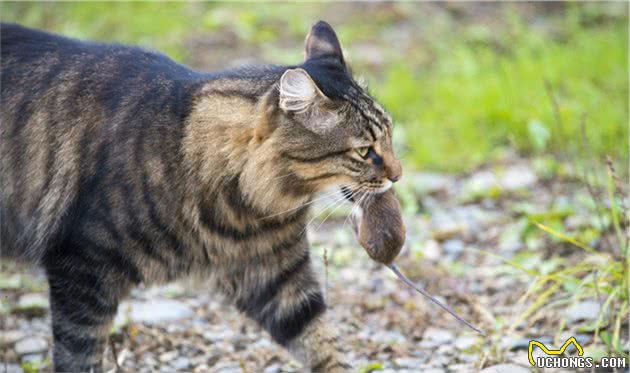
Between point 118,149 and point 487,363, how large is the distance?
1.50m

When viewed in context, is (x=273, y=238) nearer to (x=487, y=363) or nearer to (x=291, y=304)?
(x=291, y=304)

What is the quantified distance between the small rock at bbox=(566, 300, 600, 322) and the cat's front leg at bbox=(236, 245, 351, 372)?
91 centimetres

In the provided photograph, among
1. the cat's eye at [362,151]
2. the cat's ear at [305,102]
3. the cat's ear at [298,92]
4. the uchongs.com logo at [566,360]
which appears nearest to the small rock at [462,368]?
the uchongs.com logo at [566,360]

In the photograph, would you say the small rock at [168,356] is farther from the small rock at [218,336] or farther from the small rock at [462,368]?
the small rock at [462,368]

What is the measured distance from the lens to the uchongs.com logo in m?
3.06

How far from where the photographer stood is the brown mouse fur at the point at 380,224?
3051mm

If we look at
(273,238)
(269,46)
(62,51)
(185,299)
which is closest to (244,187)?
(273,238)

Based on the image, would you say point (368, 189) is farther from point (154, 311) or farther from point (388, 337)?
point (154, 311)

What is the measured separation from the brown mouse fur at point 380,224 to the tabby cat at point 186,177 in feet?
0.32

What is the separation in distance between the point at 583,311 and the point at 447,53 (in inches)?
128

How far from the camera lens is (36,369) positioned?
340cm

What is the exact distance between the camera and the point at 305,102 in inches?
111

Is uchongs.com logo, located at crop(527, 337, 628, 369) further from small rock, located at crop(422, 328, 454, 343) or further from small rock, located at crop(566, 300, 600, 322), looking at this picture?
small rock, located at crop(422, 328, 454, 343)

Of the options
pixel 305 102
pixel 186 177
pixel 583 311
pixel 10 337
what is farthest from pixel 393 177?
pixel 10 337
